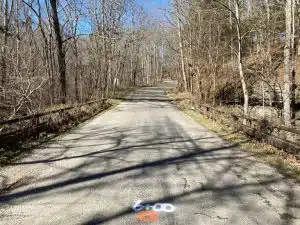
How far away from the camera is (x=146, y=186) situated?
688cm

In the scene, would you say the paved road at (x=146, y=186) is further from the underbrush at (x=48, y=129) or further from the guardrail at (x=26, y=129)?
the guardrail at (x=26, y=129)

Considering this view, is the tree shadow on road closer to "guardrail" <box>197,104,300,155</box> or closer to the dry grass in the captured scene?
the dry grass

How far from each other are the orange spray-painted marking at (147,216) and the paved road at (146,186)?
0.07m

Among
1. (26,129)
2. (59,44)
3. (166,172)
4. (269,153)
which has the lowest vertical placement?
(269,153)

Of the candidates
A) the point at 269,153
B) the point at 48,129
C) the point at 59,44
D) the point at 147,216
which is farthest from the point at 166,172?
the point at 59,44

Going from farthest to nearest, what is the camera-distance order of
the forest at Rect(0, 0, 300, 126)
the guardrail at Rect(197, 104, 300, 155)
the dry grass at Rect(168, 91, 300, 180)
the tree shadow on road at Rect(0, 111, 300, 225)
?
the forest at Rect(0, 0, 300, 126) < the guardrail at Rect(197, 104, 300, 155) < the dry grass at Rect(168, 91, 300, 180) < the tree shadow on road at Rect(0, 111, 300, 225)

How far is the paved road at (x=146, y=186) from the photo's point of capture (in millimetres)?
5363

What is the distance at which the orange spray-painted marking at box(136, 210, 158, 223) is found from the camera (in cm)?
515

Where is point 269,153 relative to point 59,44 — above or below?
below

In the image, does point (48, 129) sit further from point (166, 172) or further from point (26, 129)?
point (166, 172)

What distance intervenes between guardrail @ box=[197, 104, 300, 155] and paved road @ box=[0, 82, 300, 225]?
111cm

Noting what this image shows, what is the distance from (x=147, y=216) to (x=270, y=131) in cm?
755

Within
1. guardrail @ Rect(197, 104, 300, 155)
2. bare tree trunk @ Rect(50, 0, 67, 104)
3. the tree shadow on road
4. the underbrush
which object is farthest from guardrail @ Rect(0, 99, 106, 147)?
bare tree trunk @ Rect(50, 0, 67, 104)

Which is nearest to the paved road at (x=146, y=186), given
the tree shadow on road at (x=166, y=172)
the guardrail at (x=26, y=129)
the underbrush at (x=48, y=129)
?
the tree shadow on road at (x=166, y=172)
